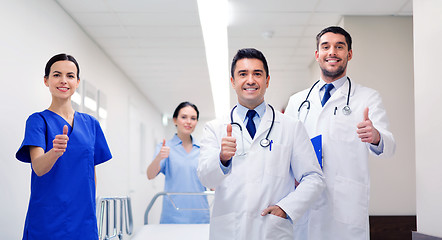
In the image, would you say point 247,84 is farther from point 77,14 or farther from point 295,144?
point 77,14

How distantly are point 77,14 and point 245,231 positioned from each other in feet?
11.1

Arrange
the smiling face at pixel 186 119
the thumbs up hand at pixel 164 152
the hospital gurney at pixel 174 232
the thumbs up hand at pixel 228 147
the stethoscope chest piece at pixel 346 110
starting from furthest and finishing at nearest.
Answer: the smiling face at pixel 186 119 < the thumbs up hand at pixel 164 152 < the hospital gurney at pixel 174 232 < the stethoscope chest piece at pixel 346 110 < the thumbs up hand at pixel 228 147

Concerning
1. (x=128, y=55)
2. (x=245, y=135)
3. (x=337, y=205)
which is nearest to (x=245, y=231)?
(x=245, y=135)

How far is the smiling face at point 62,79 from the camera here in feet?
7.46

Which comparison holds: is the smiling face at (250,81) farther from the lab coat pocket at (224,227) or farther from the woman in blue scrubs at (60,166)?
the woman in blue scrubs at (60,166)

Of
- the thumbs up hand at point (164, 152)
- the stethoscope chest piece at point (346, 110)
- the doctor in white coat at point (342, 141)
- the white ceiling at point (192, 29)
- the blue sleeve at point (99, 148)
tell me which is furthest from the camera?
the white ceiling at point (192, 29)

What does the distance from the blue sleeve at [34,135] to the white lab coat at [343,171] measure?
1183 mm

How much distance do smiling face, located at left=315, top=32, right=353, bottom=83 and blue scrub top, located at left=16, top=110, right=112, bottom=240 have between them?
115 cm

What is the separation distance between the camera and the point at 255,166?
1881 millimetres

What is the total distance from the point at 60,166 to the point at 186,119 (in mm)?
1794

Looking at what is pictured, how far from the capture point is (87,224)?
2.23m

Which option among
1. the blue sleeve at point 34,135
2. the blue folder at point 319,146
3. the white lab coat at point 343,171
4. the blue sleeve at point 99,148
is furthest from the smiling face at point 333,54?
the blue sleeve at point 34,135

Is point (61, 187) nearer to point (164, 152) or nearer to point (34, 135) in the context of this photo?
point (34, 135)

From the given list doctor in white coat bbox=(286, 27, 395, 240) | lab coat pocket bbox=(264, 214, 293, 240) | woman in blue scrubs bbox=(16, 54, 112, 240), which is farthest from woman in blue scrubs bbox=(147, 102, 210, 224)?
lab coat pocket bbox=(264, 214, 293, 240)
